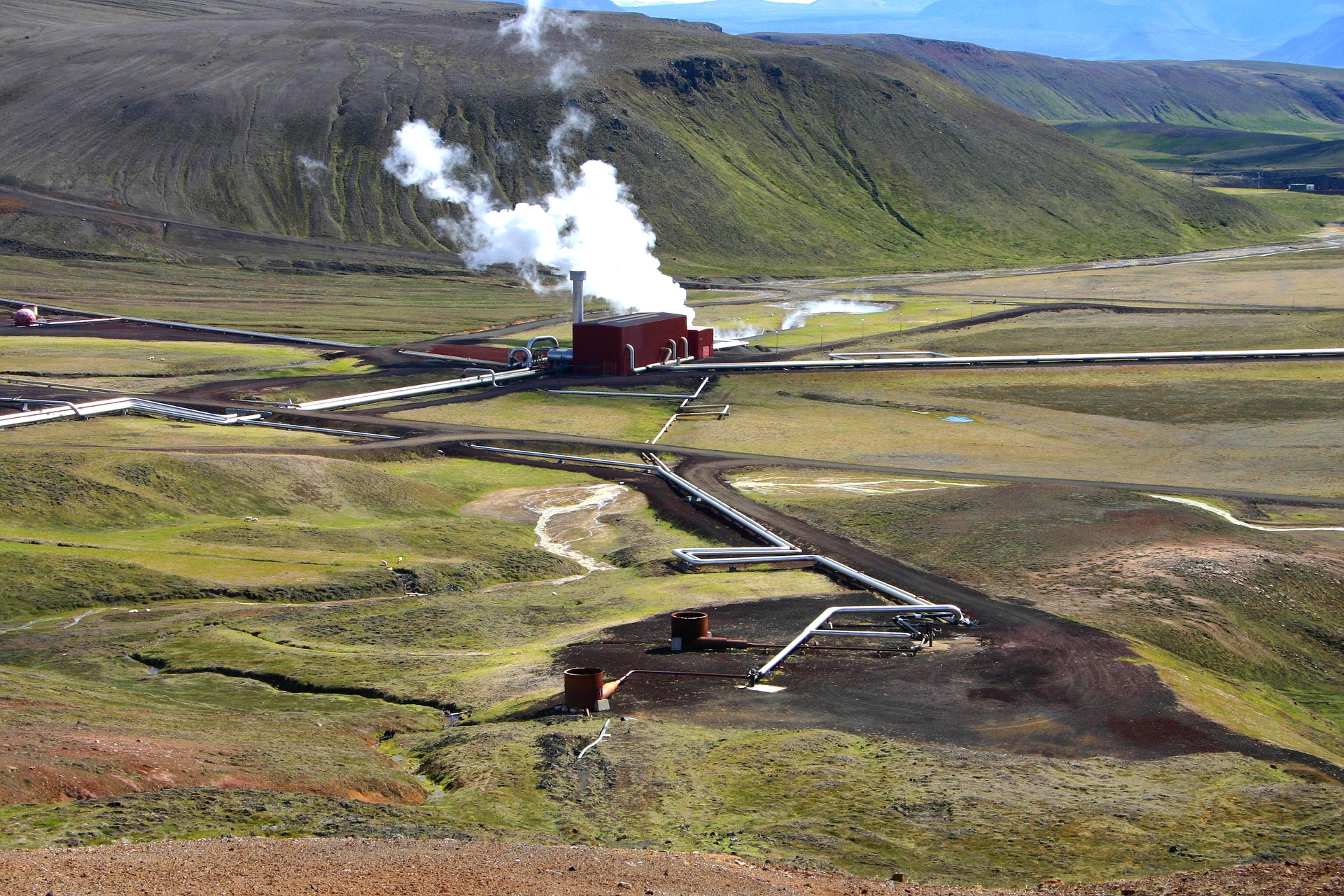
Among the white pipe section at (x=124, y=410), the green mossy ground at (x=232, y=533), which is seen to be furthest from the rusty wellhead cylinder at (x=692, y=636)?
the white pipe section at (x=124, y=410)

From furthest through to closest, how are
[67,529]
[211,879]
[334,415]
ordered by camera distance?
[334,415] → [67,529] → [211,879]

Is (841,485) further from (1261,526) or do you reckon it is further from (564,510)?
(1261,526)

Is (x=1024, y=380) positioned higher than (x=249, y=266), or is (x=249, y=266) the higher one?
(x=249, y=266)

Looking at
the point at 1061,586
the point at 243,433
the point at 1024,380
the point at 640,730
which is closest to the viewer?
the point at 640,730

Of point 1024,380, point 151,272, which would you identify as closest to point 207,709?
point 1024,380

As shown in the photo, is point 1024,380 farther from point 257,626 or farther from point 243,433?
point 257,626

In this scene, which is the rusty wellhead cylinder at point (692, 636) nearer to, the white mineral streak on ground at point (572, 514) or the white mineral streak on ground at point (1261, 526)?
the white mineral streak on ground at point (572, 514)

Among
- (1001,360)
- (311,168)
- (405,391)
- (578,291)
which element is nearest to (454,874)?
(405,391)
